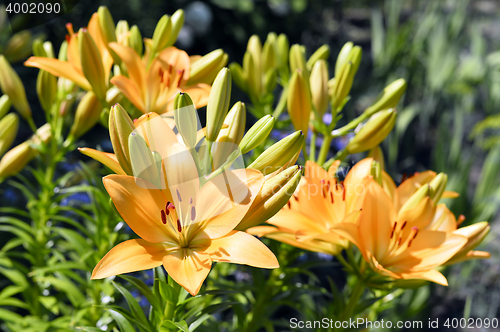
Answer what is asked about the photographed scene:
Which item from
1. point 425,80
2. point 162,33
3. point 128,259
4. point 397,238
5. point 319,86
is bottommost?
point 425,80

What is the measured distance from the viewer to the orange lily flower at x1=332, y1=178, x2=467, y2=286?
579mm

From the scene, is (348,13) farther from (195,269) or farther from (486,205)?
(195,269)

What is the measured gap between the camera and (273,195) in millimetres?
445

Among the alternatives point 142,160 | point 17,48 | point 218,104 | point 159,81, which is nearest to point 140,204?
point 142,160

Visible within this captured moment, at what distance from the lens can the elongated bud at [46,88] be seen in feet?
2.51

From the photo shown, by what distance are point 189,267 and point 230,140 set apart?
0.17 metres

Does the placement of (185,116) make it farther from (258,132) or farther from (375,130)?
(375,130)

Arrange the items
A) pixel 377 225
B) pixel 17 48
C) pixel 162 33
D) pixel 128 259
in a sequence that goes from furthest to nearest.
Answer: pixel 17 48, pixel 162 33, pixel 377 225, pixel 128 259

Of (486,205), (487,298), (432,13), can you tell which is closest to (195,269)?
(486,205)

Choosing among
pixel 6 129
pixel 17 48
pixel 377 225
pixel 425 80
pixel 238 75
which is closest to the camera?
pixel 377 225

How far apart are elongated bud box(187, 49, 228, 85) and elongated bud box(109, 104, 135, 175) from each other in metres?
0.28

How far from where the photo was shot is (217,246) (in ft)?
1.49

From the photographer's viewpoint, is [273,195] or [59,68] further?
[59,68]

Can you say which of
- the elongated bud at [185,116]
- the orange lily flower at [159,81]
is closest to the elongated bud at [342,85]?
the orange lily flower at [159,81]
